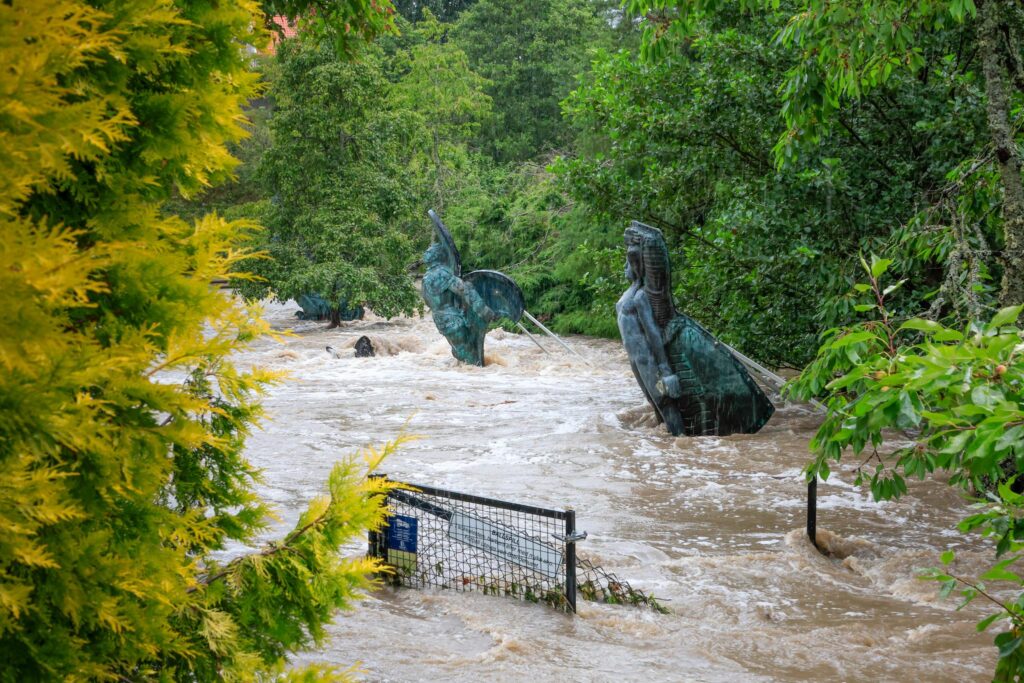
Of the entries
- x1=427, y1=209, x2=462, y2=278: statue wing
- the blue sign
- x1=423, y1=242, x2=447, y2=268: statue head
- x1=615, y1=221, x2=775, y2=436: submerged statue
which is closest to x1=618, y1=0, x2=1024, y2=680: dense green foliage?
x1=615, y1=221, x2=775, y2=436: submerged statue

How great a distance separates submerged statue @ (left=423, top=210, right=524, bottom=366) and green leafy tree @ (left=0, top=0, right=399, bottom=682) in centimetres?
1815

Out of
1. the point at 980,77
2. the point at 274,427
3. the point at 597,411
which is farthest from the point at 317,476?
the point at 980,77

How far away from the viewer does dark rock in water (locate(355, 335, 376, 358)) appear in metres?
22.9

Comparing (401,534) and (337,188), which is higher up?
(337,188)

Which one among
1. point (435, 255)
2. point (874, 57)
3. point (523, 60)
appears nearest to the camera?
point (874, 57)

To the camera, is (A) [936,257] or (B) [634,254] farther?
(B) [634,254]

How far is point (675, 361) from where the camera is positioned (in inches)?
526

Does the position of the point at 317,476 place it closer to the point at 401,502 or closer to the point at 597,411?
the point at 401,502

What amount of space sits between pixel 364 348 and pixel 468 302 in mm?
3315

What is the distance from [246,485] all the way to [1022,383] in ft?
8.15

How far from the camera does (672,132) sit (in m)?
13.5

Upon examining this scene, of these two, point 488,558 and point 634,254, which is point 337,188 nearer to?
point 634,254

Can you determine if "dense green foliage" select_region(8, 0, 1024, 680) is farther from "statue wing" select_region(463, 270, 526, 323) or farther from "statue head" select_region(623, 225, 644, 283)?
"statue wing" select_region(463, 270, 526, 323)

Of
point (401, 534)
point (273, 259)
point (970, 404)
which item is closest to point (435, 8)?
point (273, 259)
